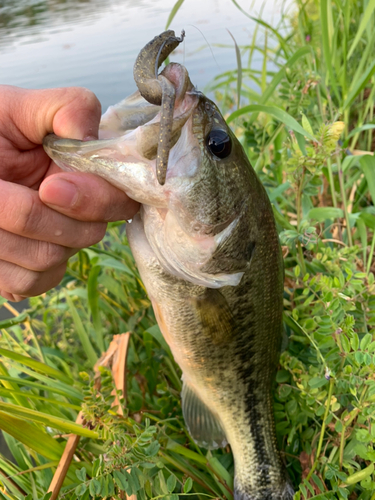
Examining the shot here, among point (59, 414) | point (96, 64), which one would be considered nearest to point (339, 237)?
point (59, 414)

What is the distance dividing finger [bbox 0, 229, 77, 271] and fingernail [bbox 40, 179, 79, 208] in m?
0.21

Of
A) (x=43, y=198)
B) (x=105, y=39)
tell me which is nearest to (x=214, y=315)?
(x=43, y=198)

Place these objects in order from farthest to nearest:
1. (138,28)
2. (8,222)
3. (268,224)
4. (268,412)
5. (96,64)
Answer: (138,28) < (96,64) < (268,412) < (268,224) < (8,222)

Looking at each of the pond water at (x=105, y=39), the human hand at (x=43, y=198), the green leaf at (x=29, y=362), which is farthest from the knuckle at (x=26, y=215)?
the pond water at (x=105, y=39)

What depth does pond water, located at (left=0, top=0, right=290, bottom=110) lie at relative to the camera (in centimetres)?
647

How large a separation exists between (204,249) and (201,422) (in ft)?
2.68

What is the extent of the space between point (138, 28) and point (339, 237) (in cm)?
890

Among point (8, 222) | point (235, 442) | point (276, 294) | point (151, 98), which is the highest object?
point (151, 98)

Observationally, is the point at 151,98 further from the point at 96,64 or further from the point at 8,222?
the point at 96,64

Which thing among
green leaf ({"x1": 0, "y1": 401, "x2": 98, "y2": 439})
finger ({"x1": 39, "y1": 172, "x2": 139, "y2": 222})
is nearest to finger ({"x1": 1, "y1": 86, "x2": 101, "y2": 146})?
finger ({"x1": 39, "y1": 172, "x2": 139, "y2": 222})

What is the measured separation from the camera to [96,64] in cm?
752

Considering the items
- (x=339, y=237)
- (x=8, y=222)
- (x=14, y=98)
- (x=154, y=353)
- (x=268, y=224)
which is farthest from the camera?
(x=339, y=237)

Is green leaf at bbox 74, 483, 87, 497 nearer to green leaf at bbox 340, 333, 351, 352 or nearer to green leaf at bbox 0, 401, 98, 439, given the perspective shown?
green leaf at bbox 0, 401, 98, 439

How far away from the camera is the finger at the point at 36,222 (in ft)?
3.85
